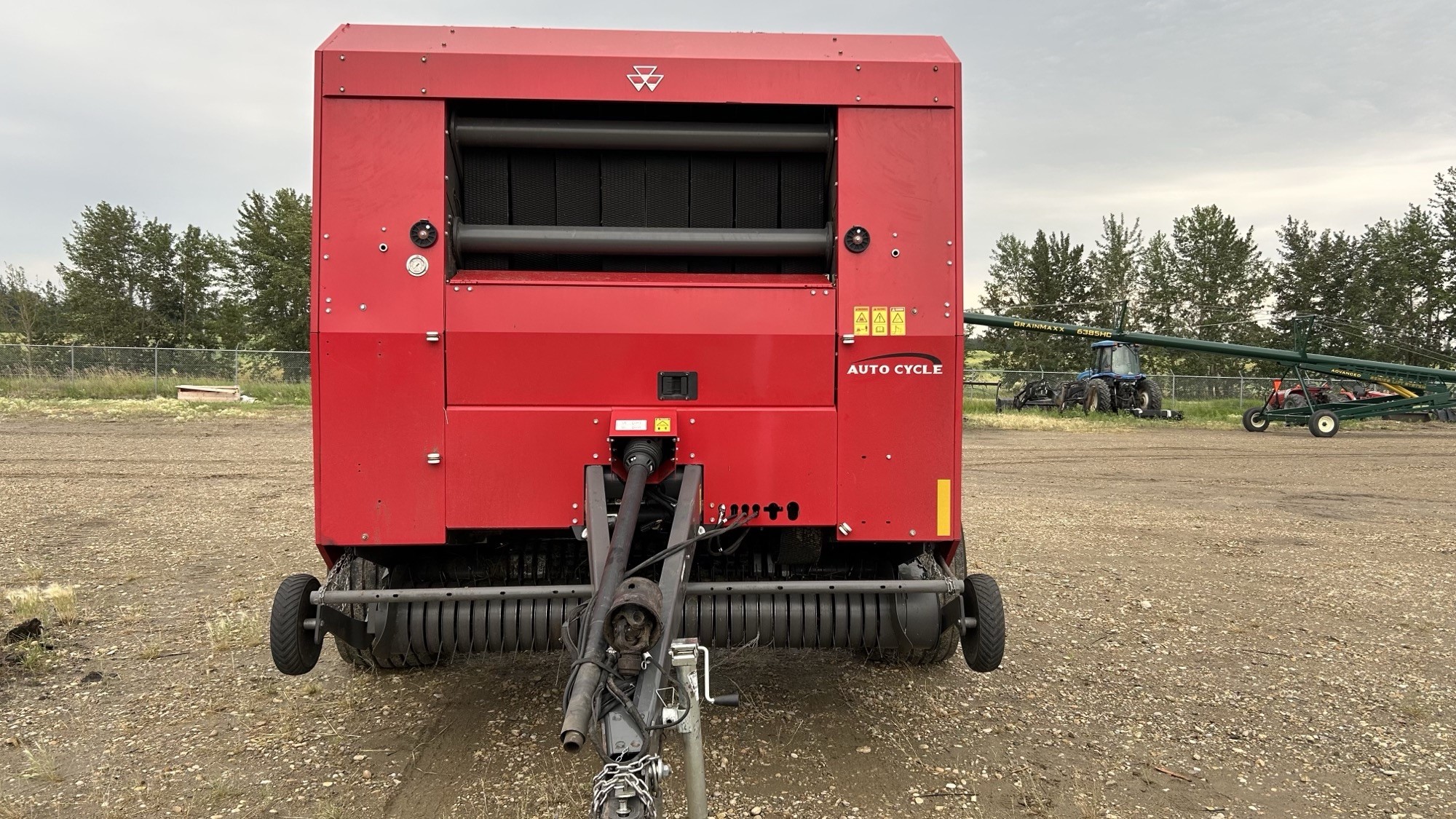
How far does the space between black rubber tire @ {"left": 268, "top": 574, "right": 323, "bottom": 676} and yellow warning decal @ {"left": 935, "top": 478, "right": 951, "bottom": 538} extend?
91.2 inches

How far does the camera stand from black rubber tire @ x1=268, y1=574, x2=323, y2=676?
3.01 meters

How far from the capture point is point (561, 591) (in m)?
2.95

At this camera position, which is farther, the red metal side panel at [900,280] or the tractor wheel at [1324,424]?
the tractor wheel at [1324,424]

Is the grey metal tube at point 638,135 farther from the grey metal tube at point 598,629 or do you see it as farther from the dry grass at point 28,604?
the dry grass at point 28,604

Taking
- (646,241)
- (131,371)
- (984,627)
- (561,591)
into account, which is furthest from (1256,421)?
(131,371)

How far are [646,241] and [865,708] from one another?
7.54ft

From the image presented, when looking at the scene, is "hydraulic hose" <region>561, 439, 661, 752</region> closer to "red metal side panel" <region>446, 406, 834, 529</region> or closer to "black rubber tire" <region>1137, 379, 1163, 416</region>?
"red metal side panel" <region>446, 406, 834, 529</region>

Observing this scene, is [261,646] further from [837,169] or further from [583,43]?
[837,169]

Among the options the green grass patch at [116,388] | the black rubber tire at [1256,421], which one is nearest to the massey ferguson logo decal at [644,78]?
the black rubber tire at [1256,421]

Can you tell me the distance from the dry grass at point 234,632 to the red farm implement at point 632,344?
1.83m

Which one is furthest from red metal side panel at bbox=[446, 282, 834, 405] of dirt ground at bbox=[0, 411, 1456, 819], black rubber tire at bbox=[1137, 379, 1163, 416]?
black rubber tire at bbox=[1137, 379, 1163, 416]

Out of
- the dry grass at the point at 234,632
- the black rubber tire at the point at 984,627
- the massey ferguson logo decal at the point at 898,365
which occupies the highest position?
the massey ferguson logo decal at the point at 898,365

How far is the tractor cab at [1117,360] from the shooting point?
26.1 meters

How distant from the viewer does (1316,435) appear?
2112 cm
